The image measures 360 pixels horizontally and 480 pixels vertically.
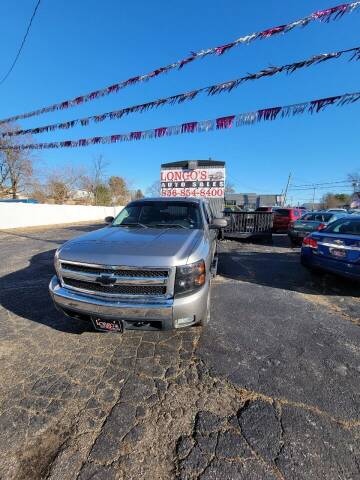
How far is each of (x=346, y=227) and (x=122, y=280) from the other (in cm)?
500

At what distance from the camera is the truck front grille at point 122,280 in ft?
7.86

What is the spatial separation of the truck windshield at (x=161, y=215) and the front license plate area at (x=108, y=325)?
5.67 feet

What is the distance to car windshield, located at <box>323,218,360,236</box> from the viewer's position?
16.4 ft

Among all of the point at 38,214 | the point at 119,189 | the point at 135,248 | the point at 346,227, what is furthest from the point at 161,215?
the point at 119,189

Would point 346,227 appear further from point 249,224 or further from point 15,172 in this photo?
point 15,172

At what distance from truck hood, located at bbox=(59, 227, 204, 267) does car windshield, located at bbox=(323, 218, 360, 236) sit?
3.56m

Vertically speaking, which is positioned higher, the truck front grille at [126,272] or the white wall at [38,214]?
the truck front grille at [126,272]

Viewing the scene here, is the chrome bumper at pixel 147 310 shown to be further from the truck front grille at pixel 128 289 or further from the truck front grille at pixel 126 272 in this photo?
the truck front grille at pixel 126 272

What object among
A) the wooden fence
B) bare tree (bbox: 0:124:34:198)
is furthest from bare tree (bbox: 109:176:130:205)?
the wooden fence

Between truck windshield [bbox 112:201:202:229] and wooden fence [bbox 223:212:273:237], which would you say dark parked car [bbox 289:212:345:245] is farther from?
truck windshield [bbox 112:201:202:229]

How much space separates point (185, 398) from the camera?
7.06 feet

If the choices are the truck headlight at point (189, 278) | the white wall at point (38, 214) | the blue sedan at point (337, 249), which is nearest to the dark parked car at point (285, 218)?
the blue sedan at point (337, 249)

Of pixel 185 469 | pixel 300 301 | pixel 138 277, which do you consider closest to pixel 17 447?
pixel 185 469

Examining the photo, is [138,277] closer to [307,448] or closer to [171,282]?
[171,282]
